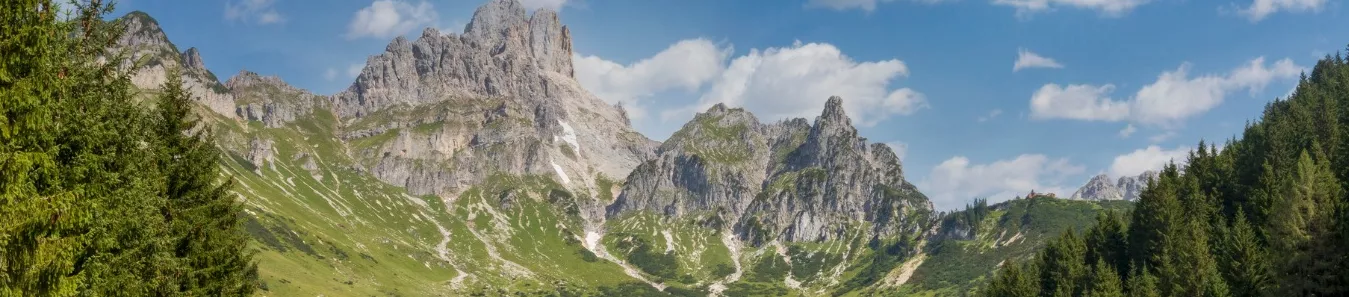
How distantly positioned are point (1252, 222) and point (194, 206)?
109881 mm

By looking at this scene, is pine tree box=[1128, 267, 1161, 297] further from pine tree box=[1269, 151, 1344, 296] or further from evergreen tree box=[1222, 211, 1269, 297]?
pine tree box=[1269, 151, 1344, 296]

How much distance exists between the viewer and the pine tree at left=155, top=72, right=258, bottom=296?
29.9m

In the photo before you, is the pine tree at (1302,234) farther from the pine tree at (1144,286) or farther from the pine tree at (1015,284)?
the pine tree at (1015,284)

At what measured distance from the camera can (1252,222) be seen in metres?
92.2

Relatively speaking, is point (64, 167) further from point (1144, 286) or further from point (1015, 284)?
point (1015, 284)

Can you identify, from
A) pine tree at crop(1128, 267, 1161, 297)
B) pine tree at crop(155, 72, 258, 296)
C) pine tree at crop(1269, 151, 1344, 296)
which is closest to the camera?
pine tree at crop(155, 72, 258, 296)

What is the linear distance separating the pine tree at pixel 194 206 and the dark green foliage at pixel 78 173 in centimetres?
17

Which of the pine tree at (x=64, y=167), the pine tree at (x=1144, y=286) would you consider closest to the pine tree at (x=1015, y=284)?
the pine tree at (x=1144, y=286)

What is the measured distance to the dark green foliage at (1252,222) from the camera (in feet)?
155

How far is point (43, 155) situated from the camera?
1777 centimetres

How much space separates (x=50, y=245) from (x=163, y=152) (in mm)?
12574

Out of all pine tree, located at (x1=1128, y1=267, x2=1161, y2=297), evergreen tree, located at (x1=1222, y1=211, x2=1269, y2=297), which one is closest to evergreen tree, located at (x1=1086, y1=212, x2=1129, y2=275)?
pine tree, located at (x1=1128, y1=267, x2=1161, y2=297)

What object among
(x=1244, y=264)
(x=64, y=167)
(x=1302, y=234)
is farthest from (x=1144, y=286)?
(x=64, y=167)

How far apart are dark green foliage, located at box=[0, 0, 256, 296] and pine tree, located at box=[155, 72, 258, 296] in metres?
0.17
